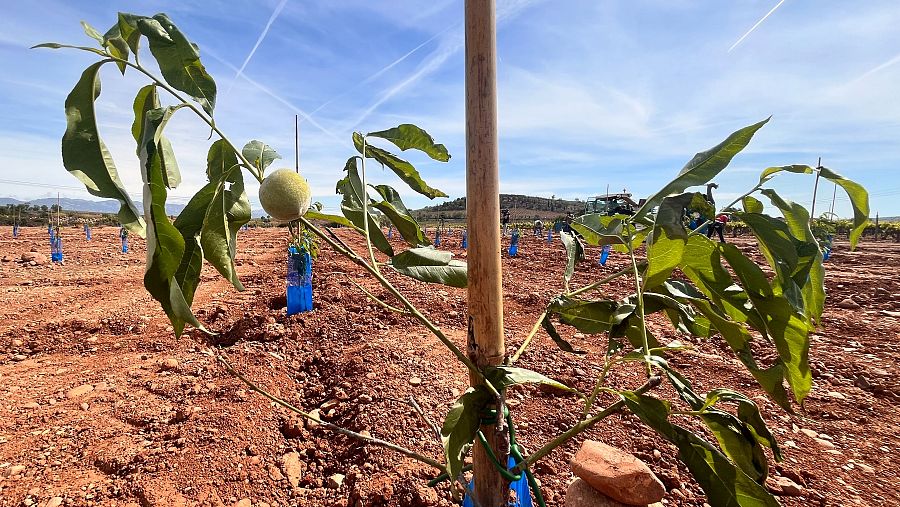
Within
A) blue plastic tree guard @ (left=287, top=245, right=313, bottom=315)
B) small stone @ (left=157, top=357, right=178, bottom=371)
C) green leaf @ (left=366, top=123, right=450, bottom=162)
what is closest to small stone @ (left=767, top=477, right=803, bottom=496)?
green leaf @ (left=366, top=123, right=450, bottom=162)

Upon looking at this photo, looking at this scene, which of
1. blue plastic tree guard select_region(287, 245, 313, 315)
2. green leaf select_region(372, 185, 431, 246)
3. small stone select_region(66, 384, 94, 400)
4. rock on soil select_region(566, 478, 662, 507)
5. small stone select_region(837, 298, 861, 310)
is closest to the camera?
green leaf select_region(372, 185, 431, 246)

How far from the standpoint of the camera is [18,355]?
3.44 meters

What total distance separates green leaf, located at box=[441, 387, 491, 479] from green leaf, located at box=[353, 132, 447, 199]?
50 cm

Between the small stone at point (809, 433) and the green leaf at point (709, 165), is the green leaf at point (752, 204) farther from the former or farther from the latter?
the small stone at point (809, 433)

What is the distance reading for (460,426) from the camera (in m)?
0.70

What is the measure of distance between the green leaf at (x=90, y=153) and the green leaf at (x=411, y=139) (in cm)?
48

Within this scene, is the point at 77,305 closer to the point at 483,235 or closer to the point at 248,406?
the point at 248,406

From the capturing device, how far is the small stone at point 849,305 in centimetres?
545

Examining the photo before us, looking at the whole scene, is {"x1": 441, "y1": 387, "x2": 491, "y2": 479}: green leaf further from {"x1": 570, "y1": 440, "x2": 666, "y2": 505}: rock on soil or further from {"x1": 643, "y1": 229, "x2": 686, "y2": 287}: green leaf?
{"x1": 570, "y1": 440, "x2": 666, "y2": 505}: rock on soil

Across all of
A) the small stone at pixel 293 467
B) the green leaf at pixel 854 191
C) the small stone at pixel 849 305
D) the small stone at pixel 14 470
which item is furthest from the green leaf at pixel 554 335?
the small stone at pixel 849 305

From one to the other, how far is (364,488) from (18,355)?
3.54 m

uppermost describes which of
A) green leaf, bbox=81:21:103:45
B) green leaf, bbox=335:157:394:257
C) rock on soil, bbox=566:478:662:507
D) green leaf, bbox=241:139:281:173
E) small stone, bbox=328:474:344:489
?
green leaf, bbox=81:21:103:45

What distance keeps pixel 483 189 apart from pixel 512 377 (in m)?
0.32

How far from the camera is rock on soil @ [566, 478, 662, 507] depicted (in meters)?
1.48
